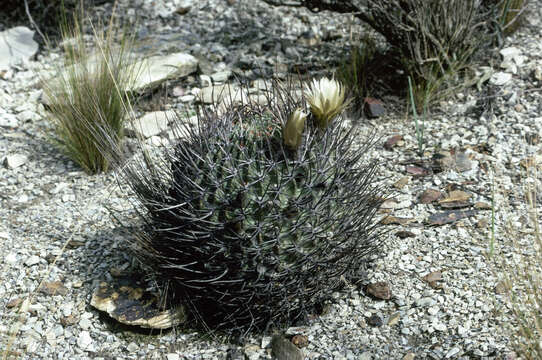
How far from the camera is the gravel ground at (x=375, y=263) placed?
8.59ft

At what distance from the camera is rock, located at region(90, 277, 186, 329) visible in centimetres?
273

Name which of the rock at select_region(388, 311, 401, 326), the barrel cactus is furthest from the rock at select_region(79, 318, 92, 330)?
the rock at select_region(388, 311, 401, 326)

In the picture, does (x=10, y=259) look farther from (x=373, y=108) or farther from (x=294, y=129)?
(x=373, y=108)

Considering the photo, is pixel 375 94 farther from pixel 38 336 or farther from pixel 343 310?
pixel 38 336

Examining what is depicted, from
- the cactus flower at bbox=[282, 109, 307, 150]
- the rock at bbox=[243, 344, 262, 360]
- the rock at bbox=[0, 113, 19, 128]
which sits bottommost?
the rock at bbox=[243, 344, 262, 360]

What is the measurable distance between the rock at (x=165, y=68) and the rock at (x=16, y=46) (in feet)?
3.60

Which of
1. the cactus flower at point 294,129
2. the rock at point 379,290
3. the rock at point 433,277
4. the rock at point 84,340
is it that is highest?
the cactus flower at point 294,129

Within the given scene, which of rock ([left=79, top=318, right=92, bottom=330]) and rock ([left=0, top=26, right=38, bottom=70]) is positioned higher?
rock ([left=0, top=26, right=38, bottom=70])

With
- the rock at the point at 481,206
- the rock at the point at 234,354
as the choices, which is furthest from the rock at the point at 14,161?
the rock at the point at 481,206

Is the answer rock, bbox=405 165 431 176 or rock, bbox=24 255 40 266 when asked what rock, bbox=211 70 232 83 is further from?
rock, bbox=24 255 40 266

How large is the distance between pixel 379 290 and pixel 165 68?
7.97 feet

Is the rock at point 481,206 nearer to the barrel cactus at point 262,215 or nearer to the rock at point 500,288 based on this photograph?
the rock at point 500,288

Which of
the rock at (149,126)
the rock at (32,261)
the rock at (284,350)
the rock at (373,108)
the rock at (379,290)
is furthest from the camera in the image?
the rock at (373,108)

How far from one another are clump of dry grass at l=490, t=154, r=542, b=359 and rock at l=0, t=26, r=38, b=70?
3.69 metres
